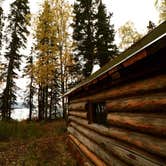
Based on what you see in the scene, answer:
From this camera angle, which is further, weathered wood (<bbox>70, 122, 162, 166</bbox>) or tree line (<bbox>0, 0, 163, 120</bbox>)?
tree line (<bbox>0, 0, 163, 120</bbox>)

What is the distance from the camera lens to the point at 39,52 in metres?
25.9

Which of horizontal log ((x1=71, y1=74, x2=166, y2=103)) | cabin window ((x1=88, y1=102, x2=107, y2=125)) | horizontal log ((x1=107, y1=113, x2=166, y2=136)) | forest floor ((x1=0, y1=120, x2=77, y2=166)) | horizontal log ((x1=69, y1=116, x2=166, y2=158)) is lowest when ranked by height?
forest floor ((x1=0, y1=120, x2=77, y2=166))

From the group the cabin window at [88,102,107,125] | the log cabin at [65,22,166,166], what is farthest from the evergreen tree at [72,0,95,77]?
the log cabin at [65,22,166,166]

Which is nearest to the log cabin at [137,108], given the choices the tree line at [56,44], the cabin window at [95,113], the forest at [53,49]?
the cabin window at [95,113]

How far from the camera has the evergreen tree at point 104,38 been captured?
93.3 feet

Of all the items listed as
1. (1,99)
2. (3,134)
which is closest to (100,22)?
(1,99)

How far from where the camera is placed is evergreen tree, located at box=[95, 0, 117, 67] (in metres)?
28.4

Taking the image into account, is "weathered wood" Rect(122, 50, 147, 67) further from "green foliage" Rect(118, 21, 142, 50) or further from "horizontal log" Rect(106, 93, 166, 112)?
"green foliage" Rect(118, 21, 142, 50)

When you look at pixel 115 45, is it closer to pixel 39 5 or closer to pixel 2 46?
pixel 39 5

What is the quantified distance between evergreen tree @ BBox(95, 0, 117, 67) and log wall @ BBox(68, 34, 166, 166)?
22.2m

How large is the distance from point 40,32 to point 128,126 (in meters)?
21.1

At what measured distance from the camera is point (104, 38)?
29484 mm

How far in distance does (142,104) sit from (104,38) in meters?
26.1

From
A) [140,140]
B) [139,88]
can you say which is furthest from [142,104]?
[140,140]
